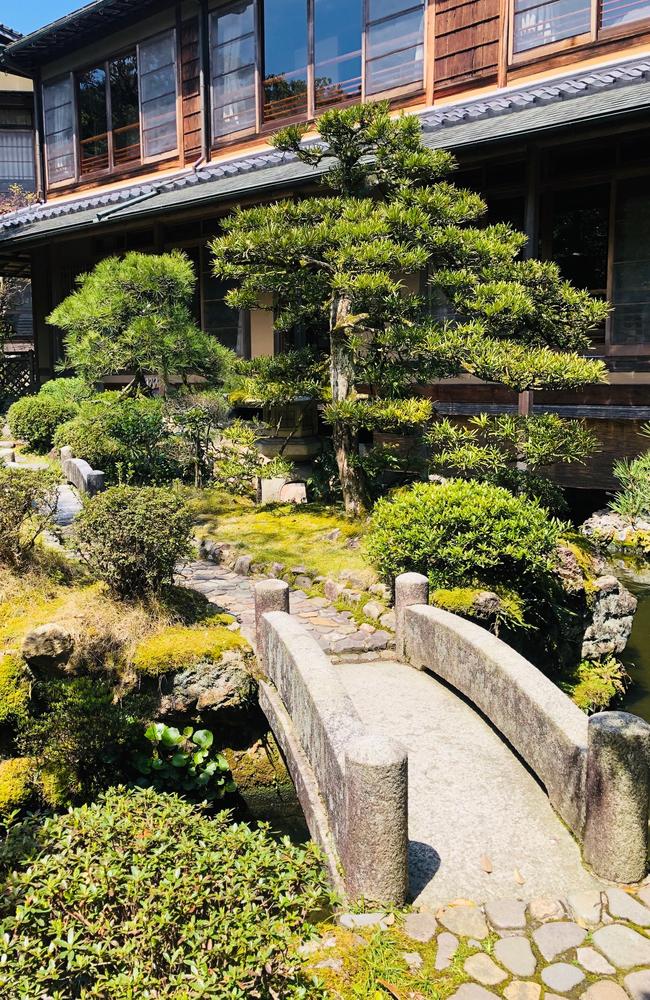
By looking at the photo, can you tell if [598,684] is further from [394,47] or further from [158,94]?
[158,94]

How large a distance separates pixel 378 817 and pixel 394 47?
14.9 metres

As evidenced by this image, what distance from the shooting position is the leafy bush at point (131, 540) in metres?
7.09

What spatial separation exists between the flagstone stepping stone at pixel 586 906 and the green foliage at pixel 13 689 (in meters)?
3.99

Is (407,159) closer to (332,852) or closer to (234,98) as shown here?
(332,852)

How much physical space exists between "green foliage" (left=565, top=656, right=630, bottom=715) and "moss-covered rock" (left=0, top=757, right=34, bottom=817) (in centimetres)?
536

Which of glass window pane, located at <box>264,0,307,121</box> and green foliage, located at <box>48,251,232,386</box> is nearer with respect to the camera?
green foliage, located at <box>48,251,232,386</box>

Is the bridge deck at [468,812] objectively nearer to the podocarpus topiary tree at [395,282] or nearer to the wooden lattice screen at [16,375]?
the podocarpus topiary tree at [395,282]

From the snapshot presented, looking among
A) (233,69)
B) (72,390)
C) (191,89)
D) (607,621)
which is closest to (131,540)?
(607,621)

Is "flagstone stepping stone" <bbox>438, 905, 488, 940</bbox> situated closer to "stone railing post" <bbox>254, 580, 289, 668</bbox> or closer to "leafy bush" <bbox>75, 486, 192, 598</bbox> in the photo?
"stone railing post" <bbox>254, 580, 289, 668</bbox>

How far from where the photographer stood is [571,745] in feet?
15.8

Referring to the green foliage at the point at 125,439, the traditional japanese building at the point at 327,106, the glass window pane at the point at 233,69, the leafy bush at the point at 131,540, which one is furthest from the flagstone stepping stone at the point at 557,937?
the glass window pane at the point at 233,69

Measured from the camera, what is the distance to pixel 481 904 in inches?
172

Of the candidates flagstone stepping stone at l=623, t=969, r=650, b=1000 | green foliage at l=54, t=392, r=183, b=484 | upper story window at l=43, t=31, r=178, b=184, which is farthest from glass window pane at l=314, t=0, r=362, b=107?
flagstone stepping stone at l=623, t=969, r=650, b=1000

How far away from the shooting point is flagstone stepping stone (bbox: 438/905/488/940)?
4.15m
